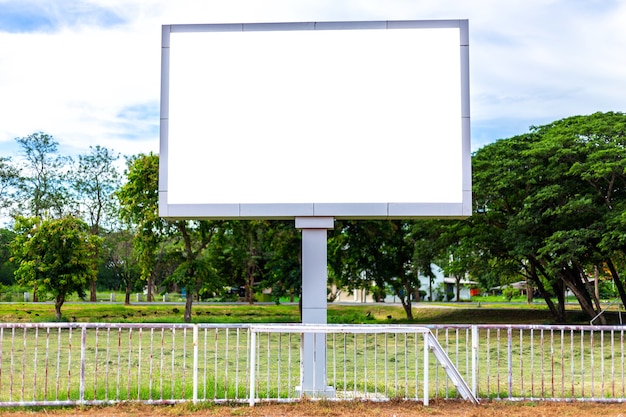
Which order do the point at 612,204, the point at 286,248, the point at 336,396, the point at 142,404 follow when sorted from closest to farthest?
the point at 142,404, the point at 336,396, the point at 612,204, the point at 286,248

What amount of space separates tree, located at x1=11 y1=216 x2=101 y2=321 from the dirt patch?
19374 mm

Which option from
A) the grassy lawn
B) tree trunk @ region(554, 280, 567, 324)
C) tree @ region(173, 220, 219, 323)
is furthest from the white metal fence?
tree @ region(173, 220, 219, 323)

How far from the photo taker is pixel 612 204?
23172 millimetres

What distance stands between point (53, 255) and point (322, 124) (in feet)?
65.1

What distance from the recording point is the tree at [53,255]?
26.6 m

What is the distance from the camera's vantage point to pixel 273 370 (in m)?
14.6

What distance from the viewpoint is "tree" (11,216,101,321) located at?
87.4 ft

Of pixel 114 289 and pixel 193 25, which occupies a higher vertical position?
pixel 193 25

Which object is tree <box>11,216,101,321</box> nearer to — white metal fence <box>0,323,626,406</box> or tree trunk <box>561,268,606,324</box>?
white metal fence <box>0,323,626,406</box>

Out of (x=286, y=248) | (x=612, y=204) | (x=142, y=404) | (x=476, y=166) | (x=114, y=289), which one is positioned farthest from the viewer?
(x=114, y=289)

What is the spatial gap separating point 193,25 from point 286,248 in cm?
2209

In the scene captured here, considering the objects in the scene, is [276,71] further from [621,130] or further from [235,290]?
[235,290]

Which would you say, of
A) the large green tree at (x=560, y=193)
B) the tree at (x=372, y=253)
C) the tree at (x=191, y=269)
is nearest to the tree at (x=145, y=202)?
the tree at (x=191, y=269)

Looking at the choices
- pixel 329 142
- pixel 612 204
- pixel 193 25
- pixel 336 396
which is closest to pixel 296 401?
pixel 336 396
